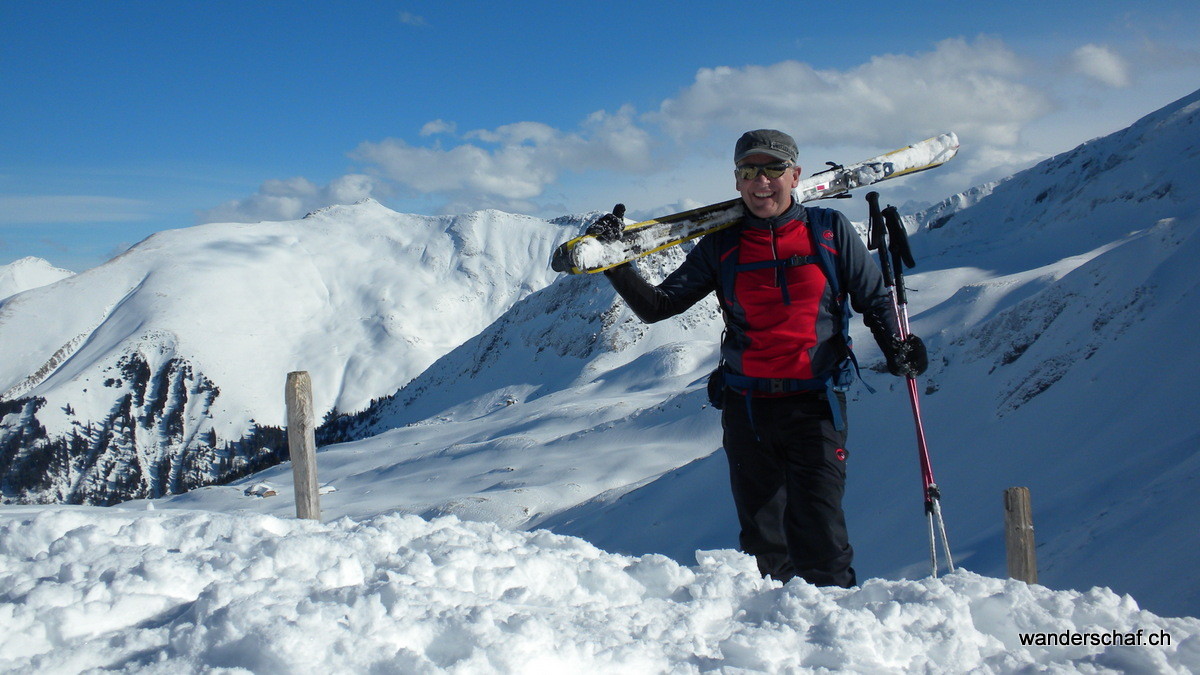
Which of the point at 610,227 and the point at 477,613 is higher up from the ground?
the point at 610,227

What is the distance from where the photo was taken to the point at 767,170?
553 cm

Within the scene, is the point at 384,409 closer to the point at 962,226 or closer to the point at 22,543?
the point at 962,226

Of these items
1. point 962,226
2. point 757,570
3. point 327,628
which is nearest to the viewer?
point 327,628

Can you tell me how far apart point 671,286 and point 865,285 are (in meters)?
1.50

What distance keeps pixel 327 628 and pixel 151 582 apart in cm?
150

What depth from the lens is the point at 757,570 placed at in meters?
5.26

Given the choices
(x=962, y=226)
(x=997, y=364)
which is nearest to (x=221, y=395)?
(x=962, y=226)

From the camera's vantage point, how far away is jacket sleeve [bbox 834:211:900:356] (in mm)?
5512

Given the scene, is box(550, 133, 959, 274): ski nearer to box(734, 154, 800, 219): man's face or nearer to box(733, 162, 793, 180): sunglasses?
box(734, 154, 800, 219): man's face

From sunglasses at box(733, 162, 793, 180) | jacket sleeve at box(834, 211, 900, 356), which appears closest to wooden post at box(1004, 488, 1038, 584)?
jacket sleeve at box(834, 211, 900, 356)

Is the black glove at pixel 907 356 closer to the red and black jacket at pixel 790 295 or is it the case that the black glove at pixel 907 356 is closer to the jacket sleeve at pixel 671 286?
the red and black jacket at pixel 790 295

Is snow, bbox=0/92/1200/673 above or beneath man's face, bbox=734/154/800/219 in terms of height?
beneath

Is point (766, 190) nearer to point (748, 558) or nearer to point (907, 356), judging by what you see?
point (907, 356)

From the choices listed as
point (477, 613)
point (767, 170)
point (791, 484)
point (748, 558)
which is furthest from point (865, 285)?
point (477, 613)
